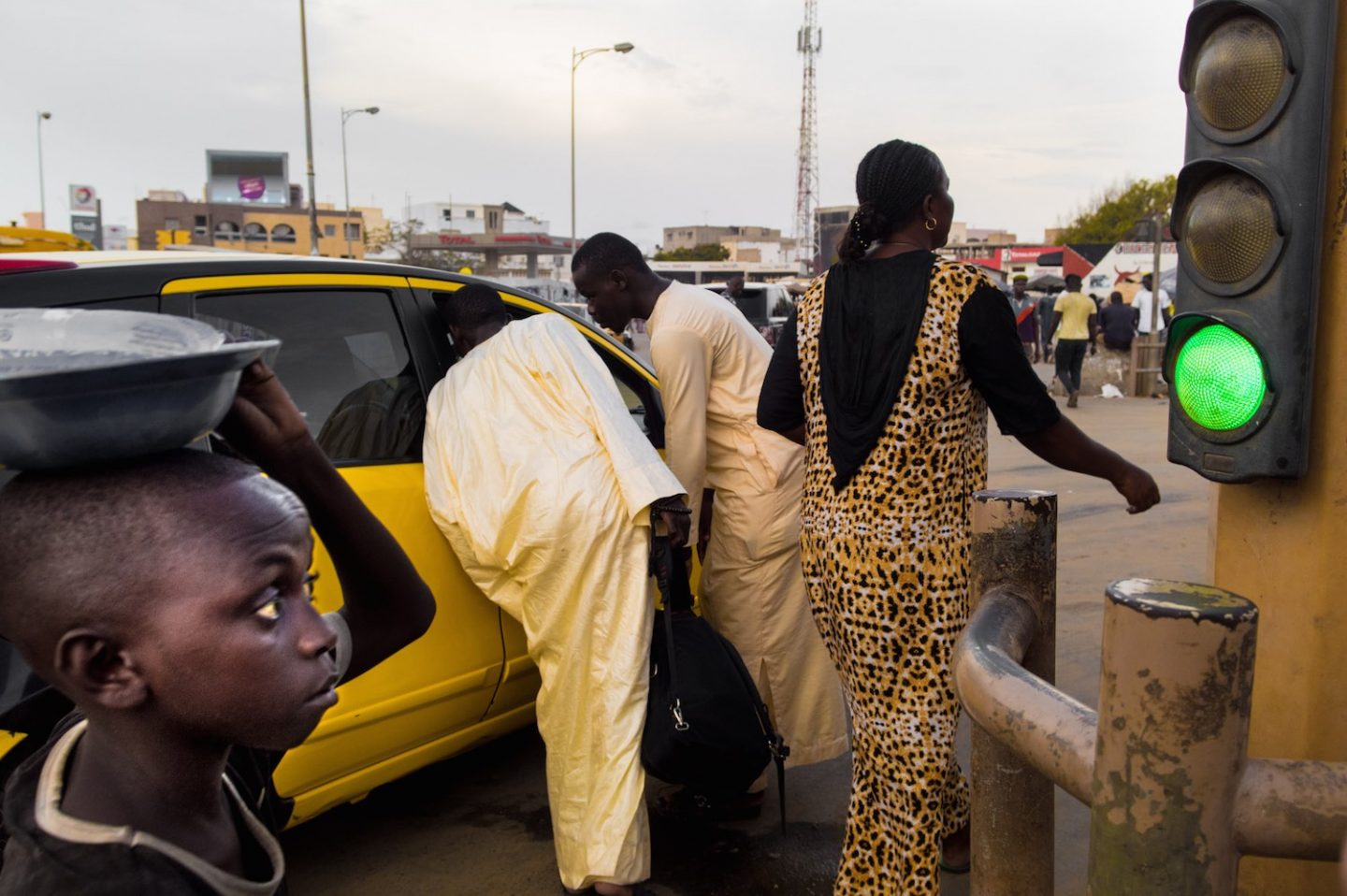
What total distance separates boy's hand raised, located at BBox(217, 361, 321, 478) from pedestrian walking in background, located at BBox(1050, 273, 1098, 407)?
13612 mm

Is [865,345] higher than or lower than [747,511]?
higher

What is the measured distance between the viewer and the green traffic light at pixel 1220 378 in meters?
1.74

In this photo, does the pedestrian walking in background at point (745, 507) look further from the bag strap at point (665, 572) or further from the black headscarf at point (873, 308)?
the black headscarf at point (873, 308)

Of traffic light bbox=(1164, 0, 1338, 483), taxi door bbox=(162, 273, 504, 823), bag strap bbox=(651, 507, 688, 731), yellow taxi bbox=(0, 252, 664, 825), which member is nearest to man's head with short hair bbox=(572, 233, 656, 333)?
yellow taxi bbox=(0, 252, 664, 825)

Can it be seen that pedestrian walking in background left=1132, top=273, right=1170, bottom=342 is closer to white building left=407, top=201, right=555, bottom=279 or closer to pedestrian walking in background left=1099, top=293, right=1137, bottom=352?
pedestrian walking in background left=1099, top=293, right=1137, bottom=352

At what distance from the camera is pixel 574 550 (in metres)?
2.96

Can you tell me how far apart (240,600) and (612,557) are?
1949mm

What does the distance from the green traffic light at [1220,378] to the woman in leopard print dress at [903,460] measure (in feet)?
2.08

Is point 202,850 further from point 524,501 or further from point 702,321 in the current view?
point 702,321

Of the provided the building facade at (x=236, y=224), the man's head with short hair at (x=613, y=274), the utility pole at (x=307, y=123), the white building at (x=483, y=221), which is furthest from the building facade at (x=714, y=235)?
the man's head with short hair at (x=613, y=274)

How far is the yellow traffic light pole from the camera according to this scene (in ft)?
5.74

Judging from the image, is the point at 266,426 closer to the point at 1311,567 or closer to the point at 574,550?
the point at 1311,567

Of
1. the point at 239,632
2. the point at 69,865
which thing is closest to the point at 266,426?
the point at 239,632

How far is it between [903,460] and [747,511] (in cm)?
103
